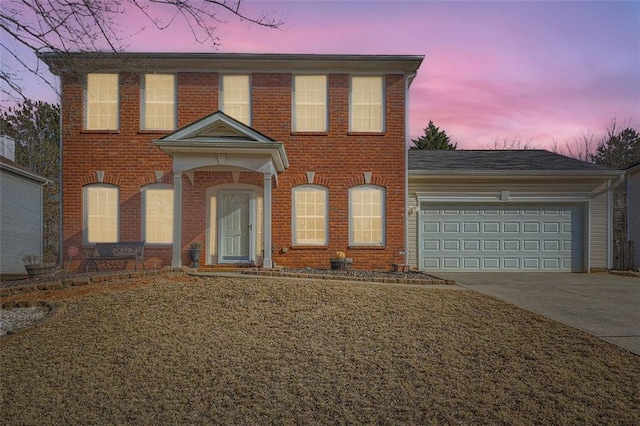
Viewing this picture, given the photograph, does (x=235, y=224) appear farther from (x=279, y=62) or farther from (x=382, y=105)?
(x=382, y=105)

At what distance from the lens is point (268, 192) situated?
11992 mm

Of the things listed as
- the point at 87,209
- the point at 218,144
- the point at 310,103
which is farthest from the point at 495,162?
the point at 87,209

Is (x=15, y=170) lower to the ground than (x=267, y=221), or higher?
higher

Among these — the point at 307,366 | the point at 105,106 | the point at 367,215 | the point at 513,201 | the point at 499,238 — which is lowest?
the point at 307,366

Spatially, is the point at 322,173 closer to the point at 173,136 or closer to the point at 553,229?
the point at 173,136

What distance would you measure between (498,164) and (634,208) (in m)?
5.67

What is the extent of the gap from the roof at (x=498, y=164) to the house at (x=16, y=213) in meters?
13.5

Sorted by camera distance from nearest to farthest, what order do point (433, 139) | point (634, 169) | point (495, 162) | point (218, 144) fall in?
point (218, 144), point (495, 162), point (634, 169), point (433, 139)

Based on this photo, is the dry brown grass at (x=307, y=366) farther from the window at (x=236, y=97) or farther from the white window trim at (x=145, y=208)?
the window at (x=236, y=97)

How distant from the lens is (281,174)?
14.0 meters

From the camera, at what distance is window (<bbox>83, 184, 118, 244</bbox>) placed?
13805 mm

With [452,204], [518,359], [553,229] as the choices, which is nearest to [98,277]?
[518,359]

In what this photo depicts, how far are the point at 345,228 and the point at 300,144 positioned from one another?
274cm

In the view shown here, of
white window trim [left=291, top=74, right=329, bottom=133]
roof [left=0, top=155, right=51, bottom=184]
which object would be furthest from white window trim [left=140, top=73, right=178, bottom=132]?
roof [left=0, top=155, right=51, bottom=184]
